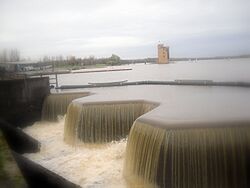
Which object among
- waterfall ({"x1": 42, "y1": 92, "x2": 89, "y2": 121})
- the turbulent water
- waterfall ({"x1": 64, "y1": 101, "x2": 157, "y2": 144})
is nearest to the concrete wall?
waterfall ({"x1": 42, "y1": 92, "x2": 89, "y2": 121})

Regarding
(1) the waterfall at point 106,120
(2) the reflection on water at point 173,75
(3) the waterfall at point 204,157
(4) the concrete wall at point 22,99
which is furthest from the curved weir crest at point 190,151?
(2) the reflection on water at point 173,75

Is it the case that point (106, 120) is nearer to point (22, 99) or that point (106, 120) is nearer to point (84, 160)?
point (84, 160)

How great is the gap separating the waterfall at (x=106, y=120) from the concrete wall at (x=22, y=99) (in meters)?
5.17

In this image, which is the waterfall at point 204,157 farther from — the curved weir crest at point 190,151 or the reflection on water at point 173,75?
the reflection on water at point 173,75

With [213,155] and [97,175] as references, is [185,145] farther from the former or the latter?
[97,175]

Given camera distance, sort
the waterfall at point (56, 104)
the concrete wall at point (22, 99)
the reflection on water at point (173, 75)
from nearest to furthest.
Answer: the concrete wall at point (22, 99)
the waterfall at point (56, 104)
the reflection on water at point (173, 75)

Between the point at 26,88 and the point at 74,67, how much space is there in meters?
49.4

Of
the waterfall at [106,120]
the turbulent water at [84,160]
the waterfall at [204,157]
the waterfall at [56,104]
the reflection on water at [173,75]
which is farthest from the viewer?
the reflection on water at [173,75]

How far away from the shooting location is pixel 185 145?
27.1 ft

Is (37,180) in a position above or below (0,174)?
below

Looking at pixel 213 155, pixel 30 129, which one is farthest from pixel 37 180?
pixel 30 129

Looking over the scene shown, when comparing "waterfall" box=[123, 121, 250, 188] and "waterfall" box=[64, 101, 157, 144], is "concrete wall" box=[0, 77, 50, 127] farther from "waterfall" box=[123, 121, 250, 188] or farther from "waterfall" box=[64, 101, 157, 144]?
"waterfall" box=[123, 121, 250, 188]

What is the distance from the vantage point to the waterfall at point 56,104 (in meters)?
18.7

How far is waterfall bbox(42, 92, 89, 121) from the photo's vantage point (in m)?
18.7
